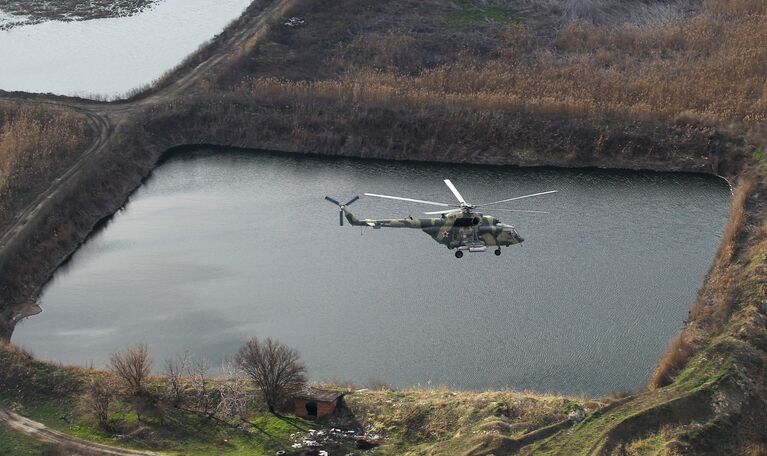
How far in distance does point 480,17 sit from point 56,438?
75.5 meters

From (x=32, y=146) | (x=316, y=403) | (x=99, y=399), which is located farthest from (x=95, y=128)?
(x=316, y=403)

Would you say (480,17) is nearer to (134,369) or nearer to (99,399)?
(134,369)

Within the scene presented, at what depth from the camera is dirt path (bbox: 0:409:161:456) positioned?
43.9 meters

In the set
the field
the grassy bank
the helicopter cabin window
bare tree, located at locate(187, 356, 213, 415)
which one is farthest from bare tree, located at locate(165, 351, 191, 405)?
the helicopter cabin window

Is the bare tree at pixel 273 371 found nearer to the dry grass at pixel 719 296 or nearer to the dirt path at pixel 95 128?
the dirt path at pixel 95 128

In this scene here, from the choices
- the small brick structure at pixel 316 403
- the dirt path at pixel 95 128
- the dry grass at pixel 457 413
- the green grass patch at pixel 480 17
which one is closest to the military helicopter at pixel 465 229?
the dry grass at pixel 457 413

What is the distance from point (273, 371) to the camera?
47.2 metres

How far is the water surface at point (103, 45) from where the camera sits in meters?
102

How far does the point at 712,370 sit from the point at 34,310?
39774 millimetres

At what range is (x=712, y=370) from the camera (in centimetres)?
4716

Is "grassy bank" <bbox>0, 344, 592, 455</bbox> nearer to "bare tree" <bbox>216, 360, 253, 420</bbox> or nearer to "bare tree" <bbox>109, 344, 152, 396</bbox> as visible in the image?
"bare tree" <bbox>216, 360, 253, 420</bbox>

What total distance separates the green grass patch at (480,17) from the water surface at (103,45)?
27.2 m

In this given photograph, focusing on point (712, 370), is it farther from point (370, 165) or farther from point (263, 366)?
point (370, 165)

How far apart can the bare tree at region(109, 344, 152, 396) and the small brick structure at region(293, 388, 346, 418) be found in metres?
7.62
